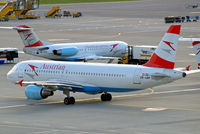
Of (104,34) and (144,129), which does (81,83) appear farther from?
(104,34)

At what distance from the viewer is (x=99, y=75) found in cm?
5653

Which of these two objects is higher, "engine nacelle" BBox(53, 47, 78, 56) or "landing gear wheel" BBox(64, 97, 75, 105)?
"engine nacelle" BBox(53, 47, 78, 56)

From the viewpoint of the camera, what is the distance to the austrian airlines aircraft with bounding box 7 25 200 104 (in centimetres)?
5344

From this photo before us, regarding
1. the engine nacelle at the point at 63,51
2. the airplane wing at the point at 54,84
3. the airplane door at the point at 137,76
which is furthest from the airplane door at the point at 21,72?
the engine nacelle at the point at 63,51

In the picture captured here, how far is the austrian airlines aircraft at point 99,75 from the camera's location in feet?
175

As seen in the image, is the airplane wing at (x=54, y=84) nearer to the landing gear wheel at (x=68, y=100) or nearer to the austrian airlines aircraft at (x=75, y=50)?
the landing gear wheel at (x=68, y=100)

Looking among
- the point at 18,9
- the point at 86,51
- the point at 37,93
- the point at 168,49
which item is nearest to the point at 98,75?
the point at 37,93

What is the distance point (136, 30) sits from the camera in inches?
5699

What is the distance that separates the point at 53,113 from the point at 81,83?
612 cm

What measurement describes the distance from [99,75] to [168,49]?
24.8 ft

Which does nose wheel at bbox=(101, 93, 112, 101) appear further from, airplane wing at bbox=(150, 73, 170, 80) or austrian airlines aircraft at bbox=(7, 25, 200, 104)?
airplane wing at bbox=(150, 73, 170, 80)

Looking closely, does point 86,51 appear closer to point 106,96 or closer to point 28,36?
point 28,36

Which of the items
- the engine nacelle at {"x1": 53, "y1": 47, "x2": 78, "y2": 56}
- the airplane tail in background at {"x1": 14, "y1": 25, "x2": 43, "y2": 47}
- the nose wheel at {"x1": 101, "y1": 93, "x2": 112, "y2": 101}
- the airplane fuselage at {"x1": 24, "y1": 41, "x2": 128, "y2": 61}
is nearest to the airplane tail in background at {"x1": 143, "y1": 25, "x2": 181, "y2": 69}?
the nose wheel at {"x1": 101, "y1": 93, "x2": 112, "y2": 101}

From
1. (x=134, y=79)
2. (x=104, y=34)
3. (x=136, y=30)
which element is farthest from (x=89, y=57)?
(x=136, y=30)
